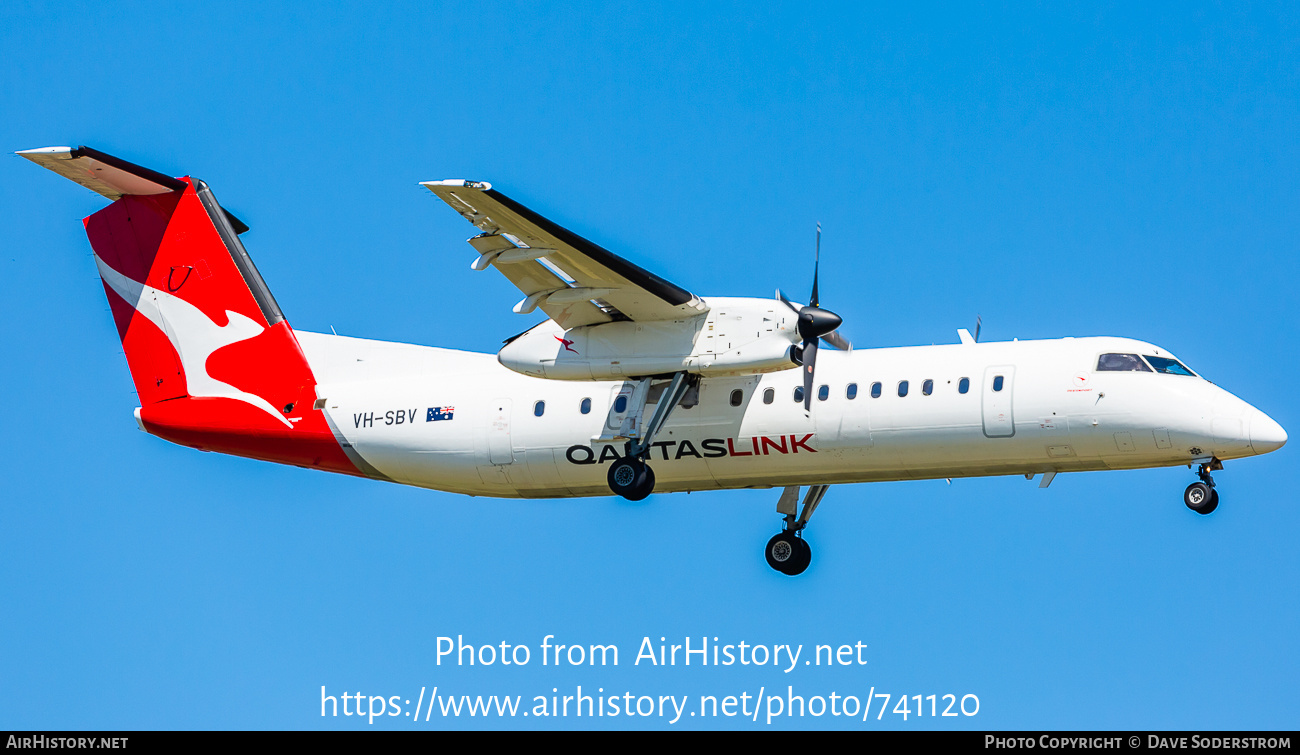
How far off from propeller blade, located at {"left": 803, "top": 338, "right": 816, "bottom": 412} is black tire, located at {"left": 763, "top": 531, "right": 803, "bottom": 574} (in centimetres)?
276

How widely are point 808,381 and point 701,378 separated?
4.36 feet

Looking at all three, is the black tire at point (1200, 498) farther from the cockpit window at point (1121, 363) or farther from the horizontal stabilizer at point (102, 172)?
the horizontal stabilizer at point (102, 172)

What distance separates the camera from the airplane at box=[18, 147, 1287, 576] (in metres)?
15.5

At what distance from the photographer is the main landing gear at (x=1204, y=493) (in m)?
15.1

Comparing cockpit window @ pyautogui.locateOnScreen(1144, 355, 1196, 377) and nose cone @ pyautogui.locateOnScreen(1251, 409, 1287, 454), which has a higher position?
cockpit window @ pyautogui.locateOnScreen(1144, 355, 1196, 377)

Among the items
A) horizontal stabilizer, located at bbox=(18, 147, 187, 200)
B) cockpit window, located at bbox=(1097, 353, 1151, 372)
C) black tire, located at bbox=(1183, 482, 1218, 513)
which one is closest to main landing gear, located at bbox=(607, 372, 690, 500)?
cockpit window, located at bbox=(1097, 353, 1151, 372)

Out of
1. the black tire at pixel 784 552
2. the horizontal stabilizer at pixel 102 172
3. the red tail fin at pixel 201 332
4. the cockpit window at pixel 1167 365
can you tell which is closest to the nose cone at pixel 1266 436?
the cockpit window at pixel 1167 365

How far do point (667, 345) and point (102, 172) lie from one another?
7.45 m

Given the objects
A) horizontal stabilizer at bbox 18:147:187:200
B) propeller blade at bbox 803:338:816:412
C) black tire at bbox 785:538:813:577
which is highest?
horizontal stabilizer at bbox 18:147:187:200

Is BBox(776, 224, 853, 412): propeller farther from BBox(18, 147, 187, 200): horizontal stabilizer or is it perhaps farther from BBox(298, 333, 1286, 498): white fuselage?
BBox(18, 147, 187, 200): horizontal stabilizer

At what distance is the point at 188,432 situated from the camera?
1869 cm

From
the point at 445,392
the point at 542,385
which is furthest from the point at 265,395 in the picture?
the point at 542,385

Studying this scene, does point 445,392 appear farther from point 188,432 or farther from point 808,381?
point 808,381
